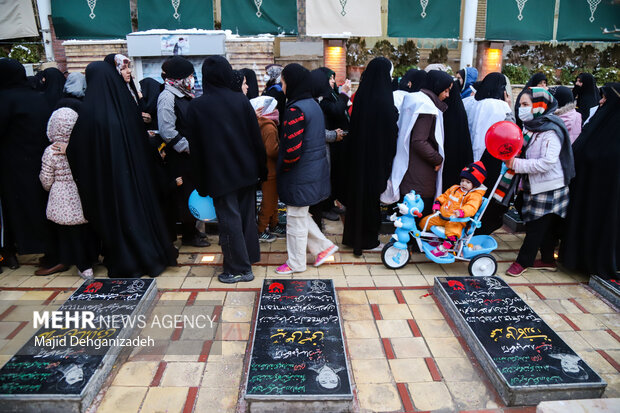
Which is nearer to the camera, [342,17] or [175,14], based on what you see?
[175,14]

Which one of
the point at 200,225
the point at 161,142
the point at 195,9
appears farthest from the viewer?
the point at 195,9

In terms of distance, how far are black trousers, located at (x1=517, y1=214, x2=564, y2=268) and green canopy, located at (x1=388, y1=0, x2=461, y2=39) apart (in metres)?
8.25

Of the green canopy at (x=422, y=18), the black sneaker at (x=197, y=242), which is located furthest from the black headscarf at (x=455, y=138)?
the green canopy at (x=422, y=18)

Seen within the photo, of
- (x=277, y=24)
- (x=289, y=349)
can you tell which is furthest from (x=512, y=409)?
(x=277, y=24)

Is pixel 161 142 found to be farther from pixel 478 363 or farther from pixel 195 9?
pixel 195 9

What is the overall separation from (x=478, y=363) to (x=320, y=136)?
241 centimetres

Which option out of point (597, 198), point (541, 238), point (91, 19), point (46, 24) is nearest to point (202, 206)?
point (541, 238)

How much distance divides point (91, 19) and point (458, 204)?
10298 mm

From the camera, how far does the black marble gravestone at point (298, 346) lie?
259 cm

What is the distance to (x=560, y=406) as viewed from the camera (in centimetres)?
236

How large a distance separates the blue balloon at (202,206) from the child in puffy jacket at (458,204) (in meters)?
2.23

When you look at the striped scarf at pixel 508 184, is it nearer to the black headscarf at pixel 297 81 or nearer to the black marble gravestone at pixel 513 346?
the black marble gravestone at pixel 513 346

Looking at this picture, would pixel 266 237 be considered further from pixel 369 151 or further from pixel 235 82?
pixel 235 82

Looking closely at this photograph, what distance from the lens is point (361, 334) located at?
11.2ft
